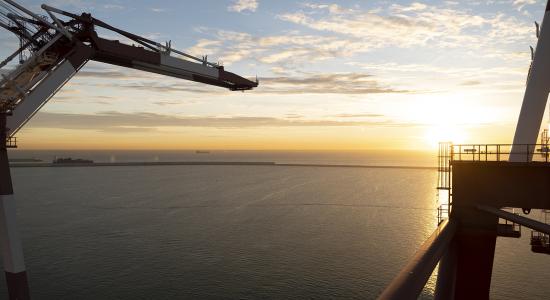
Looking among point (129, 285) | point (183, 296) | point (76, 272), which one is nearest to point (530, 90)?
point (183, 296)

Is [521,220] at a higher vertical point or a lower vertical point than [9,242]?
higher

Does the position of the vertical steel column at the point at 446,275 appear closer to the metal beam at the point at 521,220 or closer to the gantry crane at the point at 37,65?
the metal beam at the point at 521,220

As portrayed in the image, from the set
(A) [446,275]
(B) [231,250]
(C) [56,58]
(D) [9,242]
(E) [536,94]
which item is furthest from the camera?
(B) [231,250]

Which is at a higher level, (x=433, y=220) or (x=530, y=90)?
(x=530, y=90)

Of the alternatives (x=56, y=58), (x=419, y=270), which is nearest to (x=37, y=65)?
(x=56, y=58)

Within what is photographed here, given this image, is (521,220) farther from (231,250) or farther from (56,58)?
(231,250)

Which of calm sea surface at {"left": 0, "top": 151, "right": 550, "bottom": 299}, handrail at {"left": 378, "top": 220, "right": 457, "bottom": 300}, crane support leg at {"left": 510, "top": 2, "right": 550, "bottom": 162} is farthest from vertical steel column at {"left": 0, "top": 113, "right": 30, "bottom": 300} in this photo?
crane support leg at {"left": 510, "top": 2, "right": 550, "bottom": 162}

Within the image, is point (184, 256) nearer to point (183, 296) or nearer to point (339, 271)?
point (183, 296)
